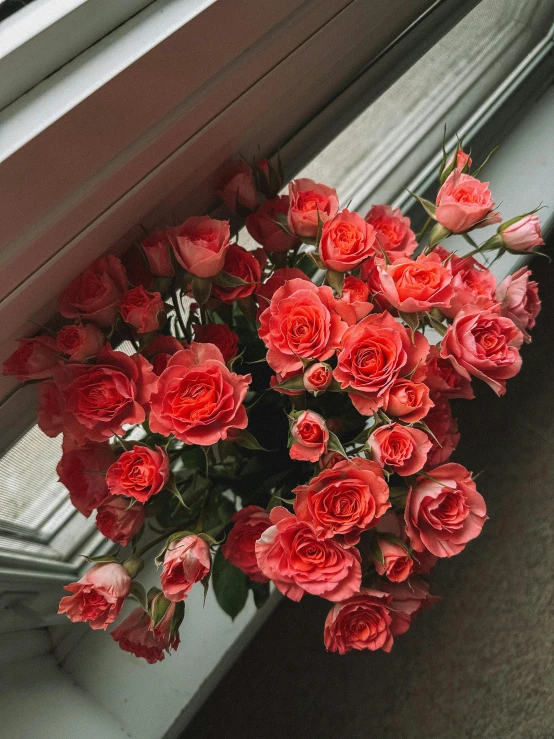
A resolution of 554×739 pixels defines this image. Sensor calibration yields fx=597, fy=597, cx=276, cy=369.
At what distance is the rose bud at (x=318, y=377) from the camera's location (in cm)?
44

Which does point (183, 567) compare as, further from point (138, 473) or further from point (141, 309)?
point (141, 309)

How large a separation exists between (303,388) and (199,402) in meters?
0.09

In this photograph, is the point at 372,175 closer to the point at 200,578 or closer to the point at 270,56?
the point at 270,56

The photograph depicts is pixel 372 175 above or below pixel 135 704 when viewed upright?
above

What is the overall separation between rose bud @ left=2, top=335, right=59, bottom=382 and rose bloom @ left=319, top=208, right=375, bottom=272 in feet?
0.76

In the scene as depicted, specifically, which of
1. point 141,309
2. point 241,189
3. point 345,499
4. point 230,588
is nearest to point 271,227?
point 241,189

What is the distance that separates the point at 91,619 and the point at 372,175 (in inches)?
29.4

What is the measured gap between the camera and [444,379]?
19.8 inches

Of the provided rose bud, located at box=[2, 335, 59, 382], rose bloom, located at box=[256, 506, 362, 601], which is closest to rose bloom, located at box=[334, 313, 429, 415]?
rose bloom, located at box=[256, 506, 362, 601]

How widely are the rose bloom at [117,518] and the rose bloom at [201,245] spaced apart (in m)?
0.20

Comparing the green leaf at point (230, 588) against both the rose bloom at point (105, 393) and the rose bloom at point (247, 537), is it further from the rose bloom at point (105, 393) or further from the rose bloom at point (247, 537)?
the rose bloom at point (105, 393)

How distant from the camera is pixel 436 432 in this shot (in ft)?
1.70

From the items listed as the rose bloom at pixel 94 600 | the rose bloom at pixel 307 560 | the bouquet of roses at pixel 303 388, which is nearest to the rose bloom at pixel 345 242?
the bouquet of roses at pixel 303 388

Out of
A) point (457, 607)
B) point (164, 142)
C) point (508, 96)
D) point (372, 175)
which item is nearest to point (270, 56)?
point (164, 142)
